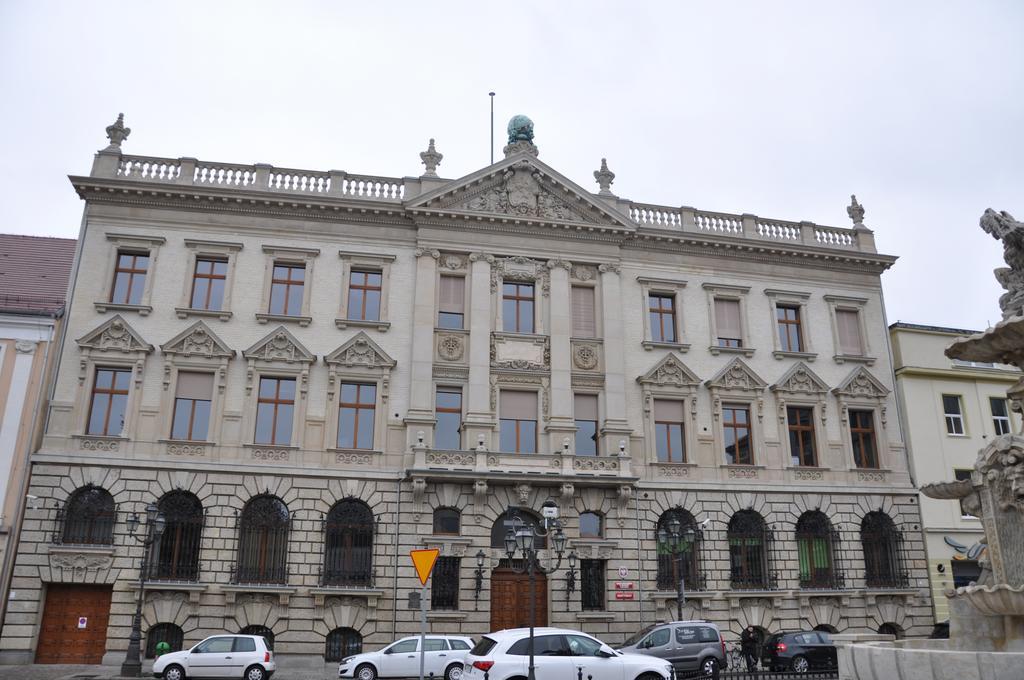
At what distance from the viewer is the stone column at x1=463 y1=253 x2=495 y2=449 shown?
29.5 metres

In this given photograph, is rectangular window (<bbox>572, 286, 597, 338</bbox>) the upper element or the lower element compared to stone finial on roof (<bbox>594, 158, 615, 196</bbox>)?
lower

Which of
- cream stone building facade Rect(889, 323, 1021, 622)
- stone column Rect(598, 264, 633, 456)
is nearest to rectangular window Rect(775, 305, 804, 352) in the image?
cream stone building facade Rect(889, 323, 1021, 622)

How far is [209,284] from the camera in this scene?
99.2 ft

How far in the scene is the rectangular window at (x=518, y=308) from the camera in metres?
31.7

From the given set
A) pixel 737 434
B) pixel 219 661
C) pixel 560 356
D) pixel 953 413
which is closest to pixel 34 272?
pixel 219 661

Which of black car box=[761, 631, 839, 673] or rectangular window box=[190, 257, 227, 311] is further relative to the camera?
rectangular window box=[190, 257, 227, 311]

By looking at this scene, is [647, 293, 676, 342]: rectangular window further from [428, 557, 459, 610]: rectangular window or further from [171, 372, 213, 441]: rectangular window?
[171, 372, 213, 441]: rectangular window

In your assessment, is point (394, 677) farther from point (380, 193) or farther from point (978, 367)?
point (978, 367)

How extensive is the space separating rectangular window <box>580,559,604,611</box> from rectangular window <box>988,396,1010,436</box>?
62.0 ft

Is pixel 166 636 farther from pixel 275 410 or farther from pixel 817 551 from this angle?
pixel 817 551

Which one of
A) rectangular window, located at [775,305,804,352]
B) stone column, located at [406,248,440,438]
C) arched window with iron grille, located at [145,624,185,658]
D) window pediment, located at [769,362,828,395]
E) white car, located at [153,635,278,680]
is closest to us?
white car, located at [153,635,278,680]

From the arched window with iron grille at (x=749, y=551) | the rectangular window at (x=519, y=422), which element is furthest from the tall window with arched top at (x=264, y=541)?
the arched window with iron grille at (x=749, y=551)

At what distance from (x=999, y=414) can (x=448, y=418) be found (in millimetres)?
23805

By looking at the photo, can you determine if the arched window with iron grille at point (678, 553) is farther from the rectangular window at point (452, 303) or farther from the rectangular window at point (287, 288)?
the rectangular window at point (287, 288)
